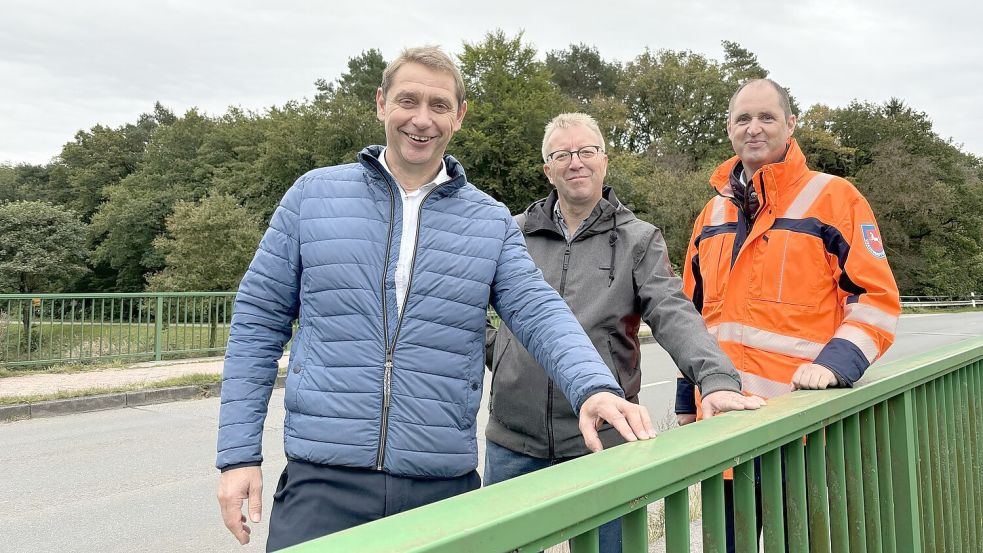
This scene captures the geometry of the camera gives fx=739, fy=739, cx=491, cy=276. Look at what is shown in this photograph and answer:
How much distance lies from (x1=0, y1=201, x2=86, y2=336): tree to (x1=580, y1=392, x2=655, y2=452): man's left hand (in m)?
31.6

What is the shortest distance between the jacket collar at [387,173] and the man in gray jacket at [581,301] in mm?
679

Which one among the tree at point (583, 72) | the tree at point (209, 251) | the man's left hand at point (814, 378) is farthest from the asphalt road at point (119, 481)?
the tree at point (583, 72)

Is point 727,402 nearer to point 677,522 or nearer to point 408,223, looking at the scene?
point 677,522

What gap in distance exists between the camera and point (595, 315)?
255 cm

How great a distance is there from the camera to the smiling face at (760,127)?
8.59ft

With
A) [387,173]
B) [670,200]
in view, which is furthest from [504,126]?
[387,173]

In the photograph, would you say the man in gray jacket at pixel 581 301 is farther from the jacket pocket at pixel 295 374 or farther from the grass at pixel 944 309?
the grass at pixel 944 309

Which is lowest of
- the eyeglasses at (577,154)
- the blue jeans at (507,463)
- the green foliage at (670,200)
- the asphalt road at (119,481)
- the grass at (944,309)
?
the asphalt road at (119,481)

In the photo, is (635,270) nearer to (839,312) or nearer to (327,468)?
(839,312)

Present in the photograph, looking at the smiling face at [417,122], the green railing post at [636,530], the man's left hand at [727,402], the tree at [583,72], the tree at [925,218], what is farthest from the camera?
the tree at [583,72]

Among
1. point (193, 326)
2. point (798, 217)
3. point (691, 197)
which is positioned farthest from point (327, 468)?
point (691, 197)

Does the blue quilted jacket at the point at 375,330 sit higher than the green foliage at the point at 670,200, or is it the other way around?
the green foliage at the point at 670,200

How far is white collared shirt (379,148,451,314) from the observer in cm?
195

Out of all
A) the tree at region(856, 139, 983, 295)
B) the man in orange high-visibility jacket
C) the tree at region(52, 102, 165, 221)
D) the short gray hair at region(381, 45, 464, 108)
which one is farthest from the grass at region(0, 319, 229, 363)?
the tree at region(52, 102, 165, 221)
